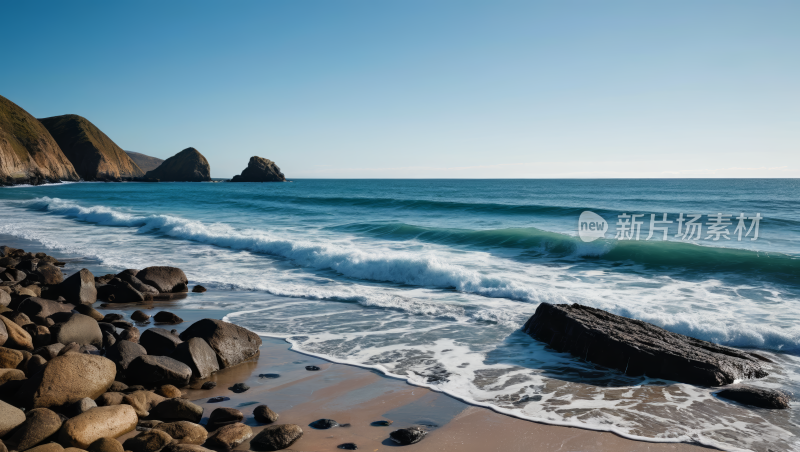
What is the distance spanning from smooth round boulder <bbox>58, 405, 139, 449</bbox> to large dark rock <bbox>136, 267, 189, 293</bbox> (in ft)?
17.9

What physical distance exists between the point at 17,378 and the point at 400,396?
10.9ft

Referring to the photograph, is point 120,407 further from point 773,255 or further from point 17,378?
point 773,255

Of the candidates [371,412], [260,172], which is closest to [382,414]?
[371,412]

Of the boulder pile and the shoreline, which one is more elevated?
the boulder pile

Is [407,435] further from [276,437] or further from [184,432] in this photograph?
[184,432]

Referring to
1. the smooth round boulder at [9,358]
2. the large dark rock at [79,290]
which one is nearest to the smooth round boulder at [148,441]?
the smooth round boulder at [9,358]

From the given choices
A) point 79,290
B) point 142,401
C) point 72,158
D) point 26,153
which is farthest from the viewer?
point 72,158

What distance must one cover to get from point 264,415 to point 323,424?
0.49 metres

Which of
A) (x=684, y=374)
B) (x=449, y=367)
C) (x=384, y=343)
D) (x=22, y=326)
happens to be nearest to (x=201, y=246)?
→ (x=22, y=326)

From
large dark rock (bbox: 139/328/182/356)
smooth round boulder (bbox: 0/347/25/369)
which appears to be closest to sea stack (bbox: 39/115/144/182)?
large dark rock (bbox: 139/328/182/356)

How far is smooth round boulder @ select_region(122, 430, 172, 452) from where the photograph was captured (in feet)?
10.3

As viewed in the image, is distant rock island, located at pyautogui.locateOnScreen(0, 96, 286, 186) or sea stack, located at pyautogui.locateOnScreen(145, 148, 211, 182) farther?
sea stack, located at pyautogui.locateOnScreen(145, 148, 211, 182)

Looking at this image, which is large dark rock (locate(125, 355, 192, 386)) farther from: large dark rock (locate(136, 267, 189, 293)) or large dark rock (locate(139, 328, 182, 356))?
large dark rock (locate(136, 267, 189, 293))

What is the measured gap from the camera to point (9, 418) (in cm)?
323
